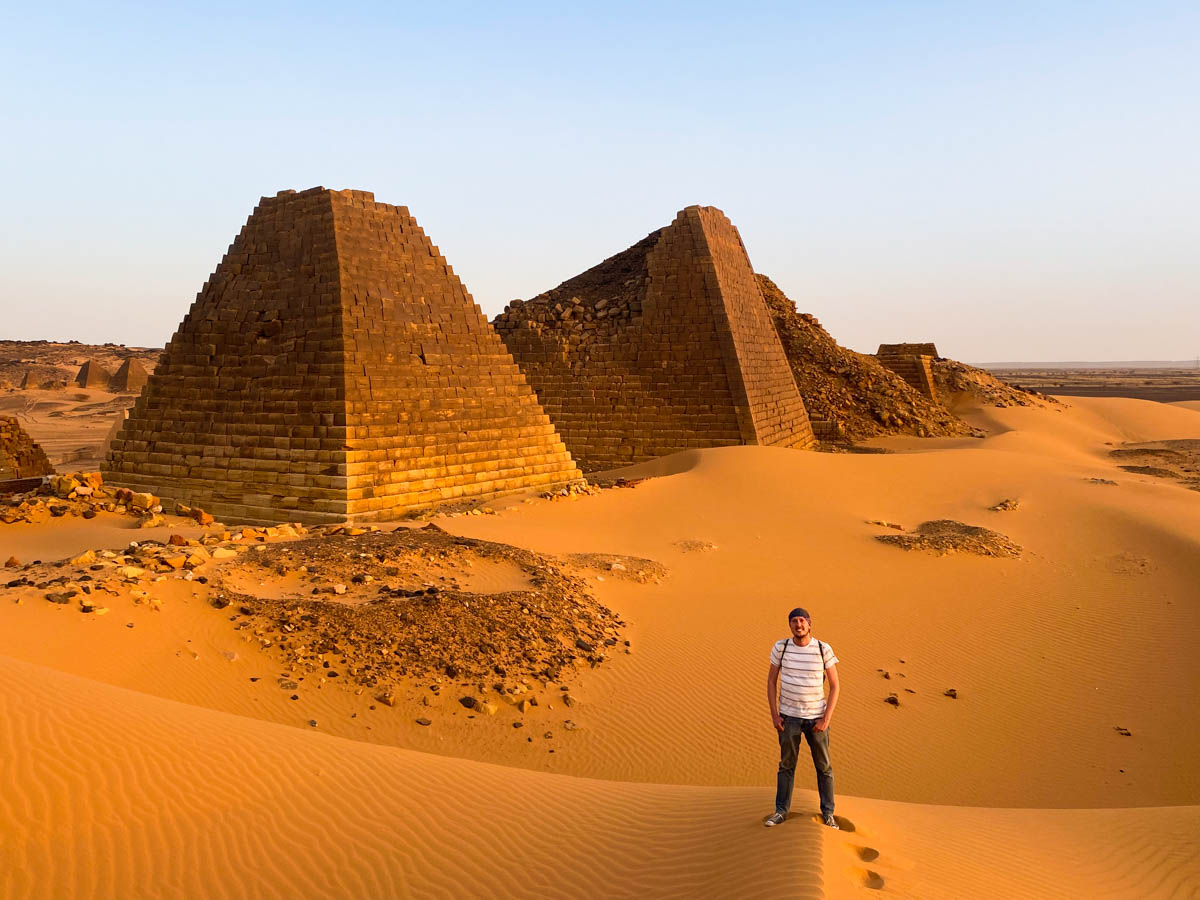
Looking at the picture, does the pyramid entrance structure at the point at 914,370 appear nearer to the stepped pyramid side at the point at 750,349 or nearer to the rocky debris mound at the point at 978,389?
the rocky debris mound at the point at 978,389

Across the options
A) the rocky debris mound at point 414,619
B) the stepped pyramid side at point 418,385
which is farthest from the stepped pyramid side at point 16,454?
the rocky debris mound at point 414,619

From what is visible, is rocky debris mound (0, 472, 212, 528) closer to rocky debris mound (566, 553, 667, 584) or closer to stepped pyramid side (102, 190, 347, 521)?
stepped pyramid side (102, 190, 347, 521)

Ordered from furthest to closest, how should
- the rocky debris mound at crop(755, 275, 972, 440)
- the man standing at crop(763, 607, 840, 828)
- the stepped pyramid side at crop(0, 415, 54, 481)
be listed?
the rocky debris mound at crop(755, 275, 972, 440) → the stepped pyramid side at crop(0, 415, 54, 481) → the man standing at crop(763, 607, 840, 828)

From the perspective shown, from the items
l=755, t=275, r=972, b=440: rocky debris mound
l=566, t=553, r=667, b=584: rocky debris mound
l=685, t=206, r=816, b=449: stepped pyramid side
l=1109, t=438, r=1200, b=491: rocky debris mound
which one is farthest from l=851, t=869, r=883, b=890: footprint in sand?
l=755, t=275, r=972, b=440: rocky debris mound

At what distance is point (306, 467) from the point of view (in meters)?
11.1

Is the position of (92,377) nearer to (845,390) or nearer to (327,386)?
(845,390)

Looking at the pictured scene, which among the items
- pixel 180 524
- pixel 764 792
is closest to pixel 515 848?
pixel 764 792

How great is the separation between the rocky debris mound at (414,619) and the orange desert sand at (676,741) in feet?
0.83

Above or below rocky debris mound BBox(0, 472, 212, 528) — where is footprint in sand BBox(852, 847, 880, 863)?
below

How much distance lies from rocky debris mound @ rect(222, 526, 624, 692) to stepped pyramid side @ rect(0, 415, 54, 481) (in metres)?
10.8

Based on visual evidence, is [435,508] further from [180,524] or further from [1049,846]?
[1049,846]

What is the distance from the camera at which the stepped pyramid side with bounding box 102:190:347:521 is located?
11164 millimetres

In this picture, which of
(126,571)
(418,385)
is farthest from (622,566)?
(126,571)

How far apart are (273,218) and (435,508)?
527 cm
